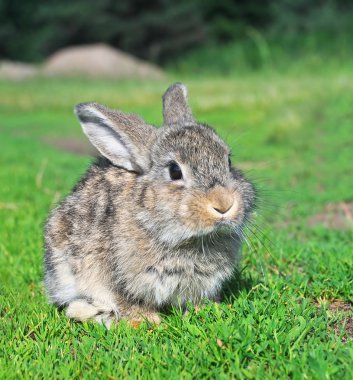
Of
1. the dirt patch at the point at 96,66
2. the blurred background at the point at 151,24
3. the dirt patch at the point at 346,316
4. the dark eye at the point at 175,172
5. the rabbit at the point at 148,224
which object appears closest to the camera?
the dirt patch at the point at 346,316

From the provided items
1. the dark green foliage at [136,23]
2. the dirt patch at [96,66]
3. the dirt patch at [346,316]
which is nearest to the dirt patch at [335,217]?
the dirt patch at [346,316]

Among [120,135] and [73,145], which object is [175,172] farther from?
[73,145]

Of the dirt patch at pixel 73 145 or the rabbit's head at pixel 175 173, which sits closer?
the rabbit's head at pixel 175 173

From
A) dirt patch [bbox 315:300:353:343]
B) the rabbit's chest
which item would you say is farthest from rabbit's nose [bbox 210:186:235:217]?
dirt patch [bbox 315:300:353:343]

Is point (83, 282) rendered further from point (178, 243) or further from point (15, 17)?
point (15, 17)

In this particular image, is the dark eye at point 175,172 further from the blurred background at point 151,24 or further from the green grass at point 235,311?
the blurred background at point 151,24

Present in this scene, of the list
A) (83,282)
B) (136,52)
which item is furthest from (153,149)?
(136,52)

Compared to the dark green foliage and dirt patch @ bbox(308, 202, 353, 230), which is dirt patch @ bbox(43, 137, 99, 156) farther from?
the dark green foliage
